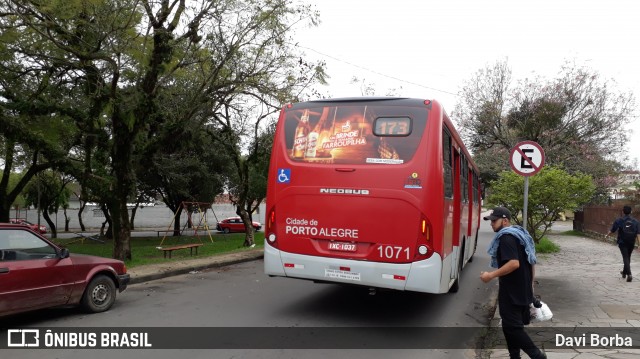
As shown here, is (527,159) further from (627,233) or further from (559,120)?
(559,120)

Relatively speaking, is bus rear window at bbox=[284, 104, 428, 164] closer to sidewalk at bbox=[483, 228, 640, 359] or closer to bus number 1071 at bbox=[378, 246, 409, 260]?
bus number 1071 at bbox=[378, 246, 409, 260]

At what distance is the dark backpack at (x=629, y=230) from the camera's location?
10500 mm

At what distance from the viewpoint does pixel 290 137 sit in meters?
7.52

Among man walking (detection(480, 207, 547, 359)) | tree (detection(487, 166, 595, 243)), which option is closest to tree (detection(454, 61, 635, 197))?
tree (detection(487, 166, 595, 243))

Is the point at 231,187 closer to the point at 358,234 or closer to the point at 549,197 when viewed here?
the point at 549,197

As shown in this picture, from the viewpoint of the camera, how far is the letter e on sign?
9.52m

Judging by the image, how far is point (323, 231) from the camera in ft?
22.9

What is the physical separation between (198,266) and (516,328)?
10.4 metres

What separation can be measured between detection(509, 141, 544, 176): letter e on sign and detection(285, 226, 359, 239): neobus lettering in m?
4.49

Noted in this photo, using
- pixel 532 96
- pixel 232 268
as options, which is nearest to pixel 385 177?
pixel 232 268

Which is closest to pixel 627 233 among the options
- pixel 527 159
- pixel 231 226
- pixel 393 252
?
pixel 527 159

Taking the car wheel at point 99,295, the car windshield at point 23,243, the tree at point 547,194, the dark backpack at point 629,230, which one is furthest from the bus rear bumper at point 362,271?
the tree at point 547,194

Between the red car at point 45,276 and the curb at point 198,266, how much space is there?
10.2 ft

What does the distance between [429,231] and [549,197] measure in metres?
11.4
